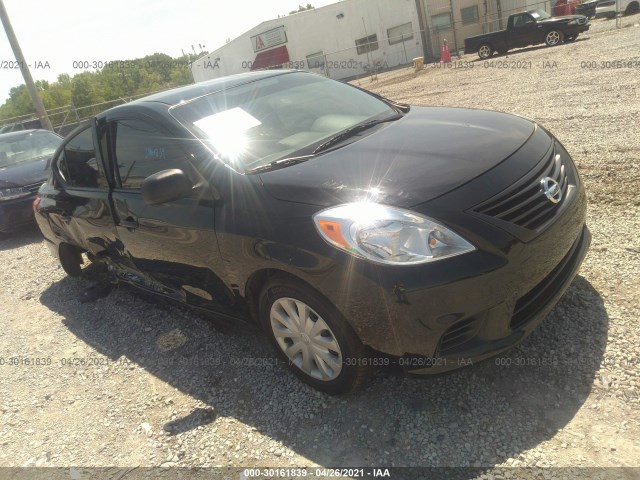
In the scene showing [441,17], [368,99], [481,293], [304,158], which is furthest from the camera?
[441,17]

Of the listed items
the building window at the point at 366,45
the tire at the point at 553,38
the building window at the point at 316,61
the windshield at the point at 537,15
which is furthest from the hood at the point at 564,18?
the building window at the point at 316,61

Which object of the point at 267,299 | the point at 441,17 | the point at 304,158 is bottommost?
the point at 267,299

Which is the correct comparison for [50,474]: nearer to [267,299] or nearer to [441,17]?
[267,299]

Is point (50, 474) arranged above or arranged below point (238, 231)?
below

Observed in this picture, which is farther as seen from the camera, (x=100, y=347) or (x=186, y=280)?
(x=100, y=347)

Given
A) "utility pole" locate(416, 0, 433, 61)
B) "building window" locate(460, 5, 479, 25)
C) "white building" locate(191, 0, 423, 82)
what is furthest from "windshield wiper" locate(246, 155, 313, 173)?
"building window" locate(460, 5, 479, 25)

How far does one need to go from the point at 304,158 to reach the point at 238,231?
1.90 ft

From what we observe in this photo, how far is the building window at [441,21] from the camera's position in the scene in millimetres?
29641

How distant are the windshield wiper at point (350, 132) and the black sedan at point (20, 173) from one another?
519cm

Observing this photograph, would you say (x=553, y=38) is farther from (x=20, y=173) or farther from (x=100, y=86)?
(x=100, y=86)

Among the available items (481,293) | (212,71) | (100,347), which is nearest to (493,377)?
(481,293)

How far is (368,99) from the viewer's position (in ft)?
12.4

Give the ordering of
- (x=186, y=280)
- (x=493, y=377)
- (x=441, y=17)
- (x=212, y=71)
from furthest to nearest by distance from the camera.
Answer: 1. (x=212, y=71)
2. (x=441, y=17)
3. (x=186, y=280)
4. (x=493, y=377)

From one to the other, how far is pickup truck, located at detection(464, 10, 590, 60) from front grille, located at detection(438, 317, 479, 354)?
2021 cm
